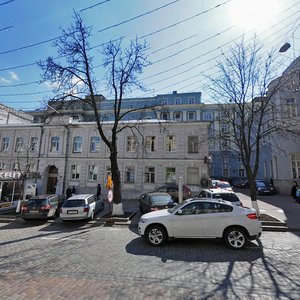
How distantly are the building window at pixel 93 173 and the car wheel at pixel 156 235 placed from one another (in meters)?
18.2

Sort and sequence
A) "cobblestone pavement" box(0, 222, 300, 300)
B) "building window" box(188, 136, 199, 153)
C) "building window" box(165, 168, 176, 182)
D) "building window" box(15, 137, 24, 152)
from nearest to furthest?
"cobblestone pavement" box(0, 222, 300, 300) < "building window" box(165, 168, 176, 182) < "building window" box(188, 136, 199, 153) < "building window" box(15, 137, 24, 152)

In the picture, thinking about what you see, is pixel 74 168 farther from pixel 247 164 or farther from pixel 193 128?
pixel 247 164

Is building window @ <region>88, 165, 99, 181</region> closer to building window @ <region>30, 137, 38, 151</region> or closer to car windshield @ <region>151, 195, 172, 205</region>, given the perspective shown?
building window @ <region>30, 137, 38, 151</region>

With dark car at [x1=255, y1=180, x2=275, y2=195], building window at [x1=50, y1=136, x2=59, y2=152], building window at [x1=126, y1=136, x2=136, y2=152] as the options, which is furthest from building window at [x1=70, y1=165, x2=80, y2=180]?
dark car at [x1=255, y1=180, x2=275, y2=195]

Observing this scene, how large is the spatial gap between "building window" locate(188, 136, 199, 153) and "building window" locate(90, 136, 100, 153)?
414 inches

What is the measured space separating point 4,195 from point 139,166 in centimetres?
1273

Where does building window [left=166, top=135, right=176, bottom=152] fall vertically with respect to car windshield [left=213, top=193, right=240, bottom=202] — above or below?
above

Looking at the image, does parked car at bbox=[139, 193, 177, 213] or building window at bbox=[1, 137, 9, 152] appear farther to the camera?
building window at bbox=[1, 137, 9, 152]

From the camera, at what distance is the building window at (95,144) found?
2617 centimetres

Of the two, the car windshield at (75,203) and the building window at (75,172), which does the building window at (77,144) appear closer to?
the building window at (75,172)

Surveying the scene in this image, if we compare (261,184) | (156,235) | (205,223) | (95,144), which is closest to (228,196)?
(205,223)

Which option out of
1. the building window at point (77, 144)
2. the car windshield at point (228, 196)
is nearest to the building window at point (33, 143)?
the building window at point (77, 144)

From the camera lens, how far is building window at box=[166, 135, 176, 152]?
24500mm

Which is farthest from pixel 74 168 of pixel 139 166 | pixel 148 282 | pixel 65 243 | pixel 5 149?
pixel 148 282
